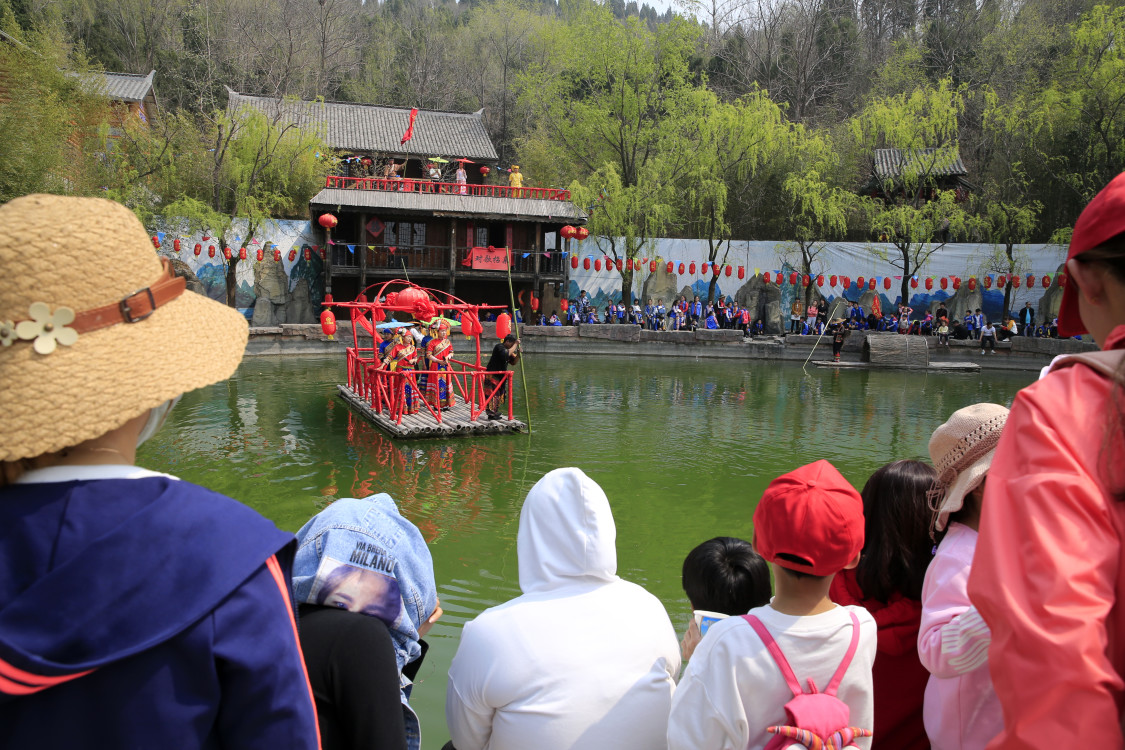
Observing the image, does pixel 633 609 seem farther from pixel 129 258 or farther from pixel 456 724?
pixel 129 258

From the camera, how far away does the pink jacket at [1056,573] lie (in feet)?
3.04

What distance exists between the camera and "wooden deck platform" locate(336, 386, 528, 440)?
10344 mm

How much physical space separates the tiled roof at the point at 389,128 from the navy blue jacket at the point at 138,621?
30.1 m

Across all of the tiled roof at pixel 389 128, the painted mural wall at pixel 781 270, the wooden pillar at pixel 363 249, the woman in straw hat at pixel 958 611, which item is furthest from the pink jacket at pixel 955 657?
the tiled roof at pixel 389 128

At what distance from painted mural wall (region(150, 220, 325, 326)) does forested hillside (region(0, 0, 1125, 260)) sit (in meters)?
2.19

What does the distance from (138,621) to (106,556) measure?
10cm

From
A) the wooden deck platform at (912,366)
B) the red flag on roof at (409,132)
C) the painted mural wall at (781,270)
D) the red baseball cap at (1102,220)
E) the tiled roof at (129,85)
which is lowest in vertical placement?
the wooden deck platform at (912,366)

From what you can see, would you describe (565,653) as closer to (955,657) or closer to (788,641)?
(788,641)

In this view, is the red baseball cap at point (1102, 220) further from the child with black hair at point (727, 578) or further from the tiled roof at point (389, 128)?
the tiled roof at point (389, 128)

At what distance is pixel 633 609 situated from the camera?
2.01 meters

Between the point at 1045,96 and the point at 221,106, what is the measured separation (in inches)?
1283

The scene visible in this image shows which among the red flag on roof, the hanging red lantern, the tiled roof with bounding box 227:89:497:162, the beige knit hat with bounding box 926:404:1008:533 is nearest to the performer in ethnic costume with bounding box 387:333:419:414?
the hanging red lantern

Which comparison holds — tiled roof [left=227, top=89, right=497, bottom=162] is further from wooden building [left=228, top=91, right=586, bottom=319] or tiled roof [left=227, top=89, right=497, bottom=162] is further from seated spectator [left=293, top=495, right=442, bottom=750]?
seated spectator [left=293, top=495, right=442, bottom=750]

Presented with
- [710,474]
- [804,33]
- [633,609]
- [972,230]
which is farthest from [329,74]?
[633,609]
